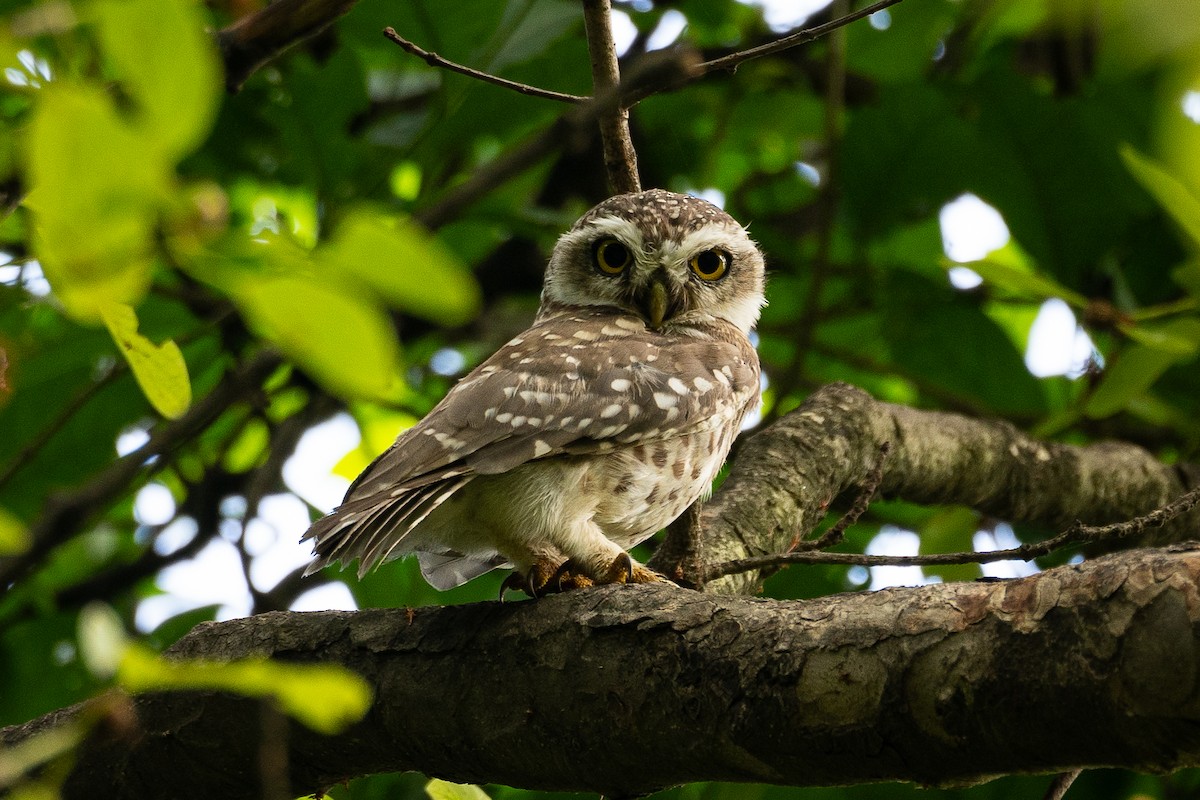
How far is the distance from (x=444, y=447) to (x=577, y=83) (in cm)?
173

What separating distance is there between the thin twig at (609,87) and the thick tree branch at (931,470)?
1.23 meters

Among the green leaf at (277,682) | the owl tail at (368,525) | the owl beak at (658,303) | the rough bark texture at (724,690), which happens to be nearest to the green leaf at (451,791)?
the rough bark texture at (724,690)

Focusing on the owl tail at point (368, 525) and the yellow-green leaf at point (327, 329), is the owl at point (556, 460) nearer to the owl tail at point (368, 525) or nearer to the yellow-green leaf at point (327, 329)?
the owl tail at point (368, 525)

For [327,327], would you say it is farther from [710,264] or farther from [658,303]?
[710,264]

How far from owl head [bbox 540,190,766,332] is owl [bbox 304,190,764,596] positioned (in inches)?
5.2

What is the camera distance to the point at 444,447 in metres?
2.87

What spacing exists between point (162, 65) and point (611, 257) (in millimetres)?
3391

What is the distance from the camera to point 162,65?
0.78 meters

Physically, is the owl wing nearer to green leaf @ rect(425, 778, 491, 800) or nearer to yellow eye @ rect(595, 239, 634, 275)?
yellow eye @ rect(595, 239, 634, 275)

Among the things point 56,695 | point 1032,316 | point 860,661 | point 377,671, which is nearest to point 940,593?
point 860,661

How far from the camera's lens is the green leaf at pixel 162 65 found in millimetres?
763

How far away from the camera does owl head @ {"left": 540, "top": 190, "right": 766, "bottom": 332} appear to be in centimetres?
402

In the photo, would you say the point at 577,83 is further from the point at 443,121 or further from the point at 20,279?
the point at 20,279

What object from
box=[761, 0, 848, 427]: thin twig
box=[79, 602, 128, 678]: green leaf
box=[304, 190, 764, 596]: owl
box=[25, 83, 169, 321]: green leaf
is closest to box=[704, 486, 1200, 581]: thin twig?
box=[304, 190, 764, 596]: owl
